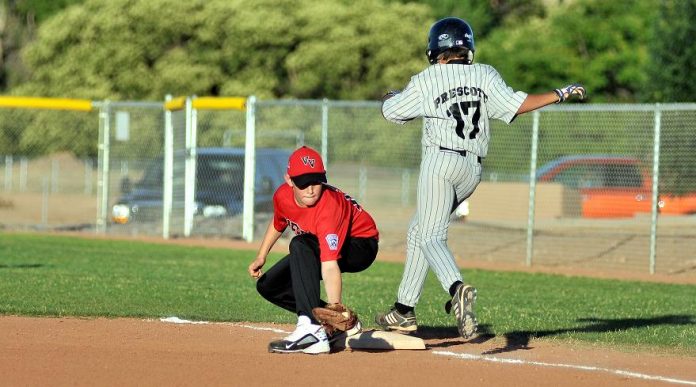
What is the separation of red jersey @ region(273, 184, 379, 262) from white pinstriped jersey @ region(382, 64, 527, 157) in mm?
641

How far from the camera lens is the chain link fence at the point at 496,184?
58.9ft

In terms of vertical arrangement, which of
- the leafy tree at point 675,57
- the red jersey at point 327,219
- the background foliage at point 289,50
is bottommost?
the red jersey at point 327,219

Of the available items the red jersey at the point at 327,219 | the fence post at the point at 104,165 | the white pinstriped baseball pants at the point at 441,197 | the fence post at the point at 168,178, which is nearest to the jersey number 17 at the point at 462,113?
the white pinstriped baseball pants at the point at 441,197

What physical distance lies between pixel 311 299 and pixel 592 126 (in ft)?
48.6

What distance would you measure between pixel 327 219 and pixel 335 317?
63 cm

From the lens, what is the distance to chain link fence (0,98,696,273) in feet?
58.9

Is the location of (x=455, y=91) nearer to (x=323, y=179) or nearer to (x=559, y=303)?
(x=323, y=179)

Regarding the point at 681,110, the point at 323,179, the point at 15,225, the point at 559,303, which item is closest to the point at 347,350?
the point at 323,179

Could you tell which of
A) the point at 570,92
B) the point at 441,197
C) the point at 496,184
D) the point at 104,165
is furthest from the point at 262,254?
the point at 104,165

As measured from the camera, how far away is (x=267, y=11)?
4178 cm

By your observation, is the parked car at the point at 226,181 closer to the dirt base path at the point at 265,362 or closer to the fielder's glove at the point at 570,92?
the dirt base path at the point at 265,362

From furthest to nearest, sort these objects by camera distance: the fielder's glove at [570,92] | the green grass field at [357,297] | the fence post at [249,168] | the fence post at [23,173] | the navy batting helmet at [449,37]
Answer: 1. the fence post at [23,173]
2. the fence post at [249,168]
3. the green grass field at [357,297]
4. the navy batting helmet at [449,37]
5. the fielder's glove at [570,92]

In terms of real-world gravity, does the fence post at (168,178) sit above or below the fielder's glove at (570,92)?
below

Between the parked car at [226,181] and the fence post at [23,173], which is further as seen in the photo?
the fence post at [23,173]
